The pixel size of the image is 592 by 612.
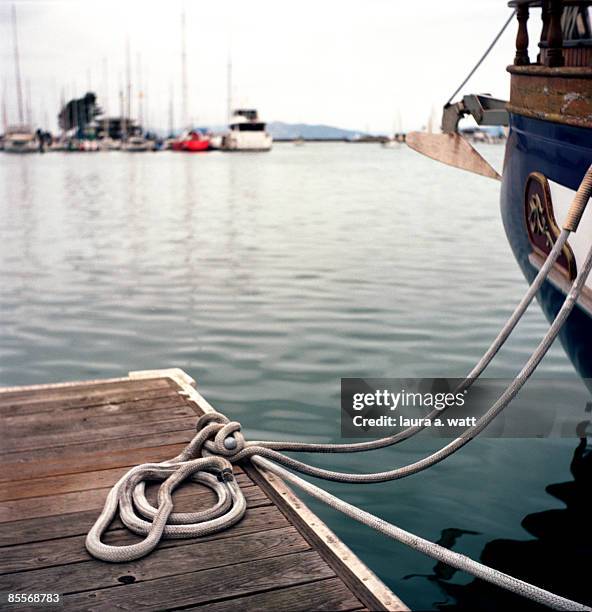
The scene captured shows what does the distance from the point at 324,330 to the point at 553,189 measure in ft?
14.5

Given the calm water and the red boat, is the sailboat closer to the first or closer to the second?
the red boat

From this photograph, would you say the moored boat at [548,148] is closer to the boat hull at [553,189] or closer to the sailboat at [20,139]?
the boat hull at [553,189]

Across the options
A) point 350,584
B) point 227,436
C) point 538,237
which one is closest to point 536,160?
point 538,237

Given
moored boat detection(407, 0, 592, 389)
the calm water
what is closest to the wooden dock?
the calm water

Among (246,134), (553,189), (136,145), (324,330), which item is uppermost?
(553,189)

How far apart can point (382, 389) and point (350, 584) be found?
415cm

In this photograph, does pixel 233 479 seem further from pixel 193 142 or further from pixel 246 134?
pixel 193 142

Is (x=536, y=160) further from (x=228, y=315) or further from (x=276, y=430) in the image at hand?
Answer: (x=228, y=315)

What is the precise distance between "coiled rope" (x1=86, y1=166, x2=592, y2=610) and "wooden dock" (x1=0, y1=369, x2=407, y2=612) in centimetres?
5

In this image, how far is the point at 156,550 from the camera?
10.2 ft

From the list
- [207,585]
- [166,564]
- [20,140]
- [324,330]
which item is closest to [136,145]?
[20,140]

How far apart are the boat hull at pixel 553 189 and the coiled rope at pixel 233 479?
2.61 feet

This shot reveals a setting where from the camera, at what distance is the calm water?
14.9 ft

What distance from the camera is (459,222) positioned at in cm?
2280
